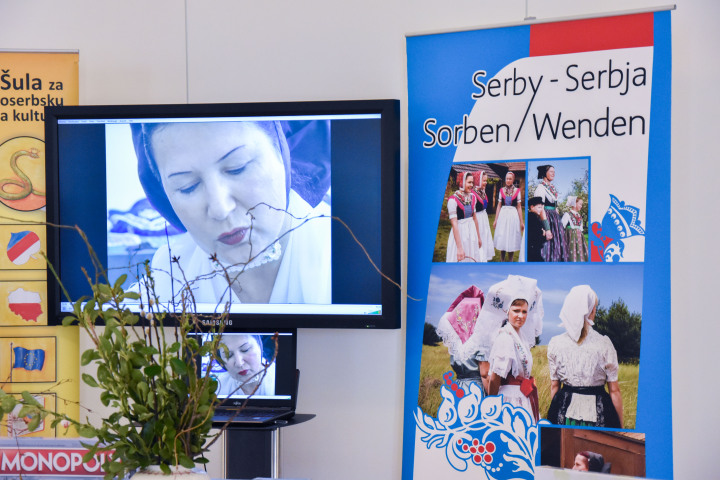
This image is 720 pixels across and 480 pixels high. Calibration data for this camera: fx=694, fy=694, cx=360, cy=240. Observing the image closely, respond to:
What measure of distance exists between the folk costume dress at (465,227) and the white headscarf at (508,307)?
0.44 ft

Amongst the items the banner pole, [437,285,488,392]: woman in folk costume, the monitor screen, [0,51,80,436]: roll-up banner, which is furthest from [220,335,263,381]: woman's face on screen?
the banner pole

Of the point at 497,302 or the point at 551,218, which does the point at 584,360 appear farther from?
the point at 551,218

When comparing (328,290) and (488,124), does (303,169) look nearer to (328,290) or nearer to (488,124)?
(328,290)

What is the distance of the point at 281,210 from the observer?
102 inches

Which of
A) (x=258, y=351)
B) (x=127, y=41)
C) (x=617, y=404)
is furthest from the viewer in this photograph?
(x=127, y=41)

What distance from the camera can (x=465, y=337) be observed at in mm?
2582

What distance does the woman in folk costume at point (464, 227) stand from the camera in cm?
259

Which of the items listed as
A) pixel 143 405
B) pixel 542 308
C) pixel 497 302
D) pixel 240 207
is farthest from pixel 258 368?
pixel 143 405

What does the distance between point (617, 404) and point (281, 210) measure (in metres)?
1.37

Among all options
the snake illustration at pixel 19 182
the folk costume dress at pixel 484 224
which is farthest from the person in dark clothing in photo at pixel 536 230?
the snake illustration at pixel 19 182

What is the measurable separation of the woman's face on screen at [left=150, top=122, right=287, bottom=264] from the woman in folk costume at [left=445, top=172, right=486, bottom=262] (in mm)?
639

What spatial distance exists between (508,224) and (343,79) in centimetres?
88

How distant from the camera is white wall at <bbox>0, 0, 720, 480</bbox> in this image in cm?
Result: 237

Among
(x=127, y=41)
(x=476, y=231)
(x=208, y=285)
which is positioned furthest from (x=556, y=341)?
(x=127, y=41)
